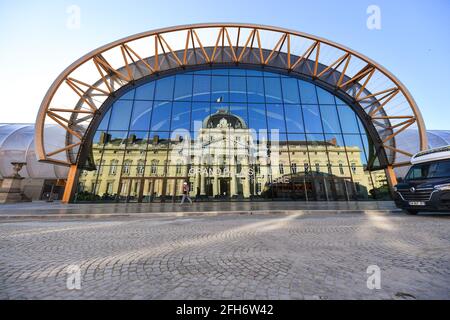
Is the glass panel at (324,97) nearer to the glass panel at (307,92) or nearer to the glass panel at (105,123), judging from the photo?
the glass panel at (307,92)

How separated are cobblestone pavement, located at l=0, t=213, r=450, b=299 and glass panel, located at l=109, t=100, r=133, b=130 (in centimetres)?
1397

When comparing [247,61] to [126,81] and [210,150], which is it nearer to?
[210,150]

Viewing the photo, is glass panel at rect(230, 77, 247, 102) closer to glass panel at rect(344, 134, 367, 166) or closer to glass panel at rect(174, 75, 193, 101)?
glass panel at rect(174, 75, 193, 101)

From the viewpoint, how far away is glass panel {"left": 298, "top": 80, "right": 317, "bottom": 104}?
18422 mm

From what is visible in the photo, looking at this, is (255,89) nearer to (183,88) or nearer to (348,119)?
(183,88)

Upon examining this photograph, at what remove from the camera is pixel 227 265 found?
8.89ft

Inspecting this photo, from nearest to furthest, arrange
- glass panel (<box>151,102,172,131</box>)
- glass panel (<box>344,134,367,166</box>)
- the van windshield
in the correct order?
the van windshield → glass panel (<box>344,134,367,166</box>) → glass panel (<box>151,102,172,131</box>)

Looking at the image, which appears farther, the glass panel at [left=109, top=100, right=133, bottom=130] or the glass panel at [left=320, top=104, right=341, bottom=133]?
the glass panel at [left=320, top=104, right=341, bottom=133]

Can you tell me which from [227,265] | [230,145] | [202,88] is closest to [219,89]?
[202,88]

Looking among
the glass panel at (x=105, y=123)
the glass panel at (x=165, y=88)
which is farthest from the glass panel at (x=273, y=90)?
the glass panel at (x=105, y=123)

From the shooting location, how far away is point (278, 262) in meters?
2.82

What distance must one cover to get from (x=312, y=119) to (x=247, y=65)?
9.09 m

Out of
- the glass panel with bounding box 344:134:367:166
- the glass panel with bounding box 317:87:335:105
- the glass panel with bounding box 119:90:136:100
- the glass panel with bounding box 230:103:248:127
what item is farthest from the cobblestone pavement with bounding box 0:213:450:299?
the glass panel with bounding box 317:87:335:105
